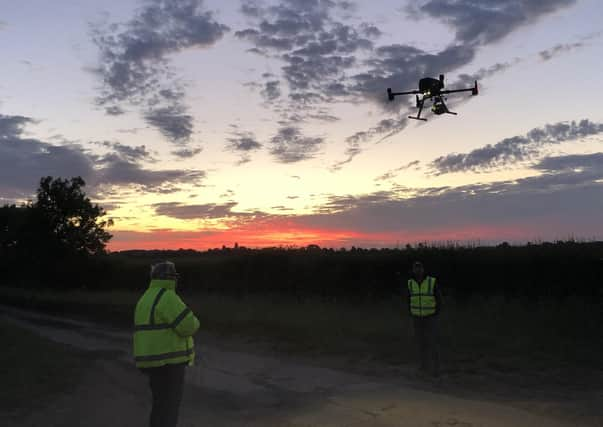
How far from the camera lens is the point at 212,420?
716cm

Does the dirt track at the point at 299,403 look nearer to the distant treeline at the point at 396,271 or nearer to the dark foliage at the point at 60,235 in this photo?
the distant treeline at the point at 396,271

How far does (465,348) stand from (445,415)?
490 cm

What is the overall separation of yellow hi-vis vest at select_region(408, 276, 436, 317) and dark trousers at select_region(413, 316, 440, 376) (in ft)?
0.40

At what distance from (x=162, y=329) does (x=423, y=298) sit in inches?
237

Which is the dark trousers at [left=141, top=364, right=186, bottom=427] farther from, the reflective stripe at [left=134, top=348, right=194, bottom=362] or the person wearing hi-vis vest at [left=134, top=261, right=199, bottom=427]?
the reflective stripe at [left=134, top=348, right=194, bottom=362]

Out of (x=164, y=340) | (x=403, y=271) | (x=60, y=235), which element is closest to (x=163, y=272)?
(x=164, y=340)

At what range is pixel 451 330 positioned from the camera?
13.3 m

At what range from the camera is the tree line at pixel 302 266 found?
16.1 m

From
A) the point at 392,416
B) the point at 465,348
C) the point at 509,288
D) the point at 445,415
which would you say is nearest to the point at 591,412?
the point at 445,415

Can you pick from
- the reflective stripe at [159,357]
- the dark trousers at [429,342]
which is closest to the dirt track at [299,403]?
the dark trousers at [429,342]

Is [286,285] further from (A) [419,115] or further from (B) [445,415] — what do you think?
(B) [445,415]

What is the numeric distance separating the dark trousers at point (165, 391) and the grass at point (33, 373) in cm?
386

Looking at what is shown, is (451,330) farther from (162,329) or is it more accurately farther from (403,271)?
(162,329)

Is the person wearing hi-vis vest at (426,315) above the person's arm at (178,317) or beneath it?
beneath
